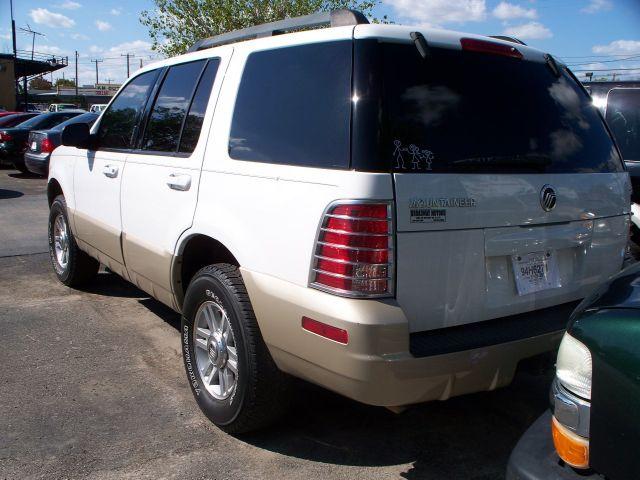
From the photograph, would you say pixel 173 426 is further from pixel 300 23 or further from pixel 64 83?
pixel 64 83

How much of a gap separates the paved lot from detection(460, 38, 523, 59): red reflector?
1.86 meters

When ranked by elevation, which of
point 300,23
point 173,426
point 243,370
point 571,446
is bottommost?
point 173,426

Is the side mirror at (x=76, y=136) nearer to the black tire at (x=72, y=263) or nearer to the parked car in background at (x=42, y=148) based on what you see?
the black tire at (x=72, y=263)

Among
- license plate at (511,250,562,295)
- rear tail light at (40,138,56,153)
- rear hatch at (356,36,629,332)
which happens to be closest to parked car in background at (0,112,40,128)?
rear tail light at (40,138,56,153)

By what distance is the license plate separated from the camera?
2857mm

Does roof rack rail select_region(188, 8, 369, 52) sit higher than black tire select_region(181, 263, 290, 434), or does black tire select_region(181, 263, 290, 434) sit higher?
roof rack rail select_region(188, 8, 369, 52)

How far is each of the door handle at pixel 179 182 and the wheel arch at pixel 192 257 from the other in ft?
0.94

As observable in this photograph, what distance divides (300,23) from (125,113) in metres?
1.82

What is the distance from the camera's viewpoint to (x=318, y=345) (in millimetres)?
2596

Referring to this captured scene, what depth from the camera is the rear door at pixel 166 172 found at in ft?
11.6

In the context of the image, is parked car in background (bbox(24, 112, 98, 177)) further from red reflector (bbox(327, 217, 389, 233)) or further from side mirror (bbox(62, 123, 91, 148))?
red reflector (bbox(327, 217, 389, 233))

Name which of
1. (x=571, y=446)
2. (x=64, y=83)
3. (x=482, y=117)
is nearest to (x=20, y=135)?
(x=482, y=117)

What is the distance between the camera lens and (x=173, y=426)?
3436 mm

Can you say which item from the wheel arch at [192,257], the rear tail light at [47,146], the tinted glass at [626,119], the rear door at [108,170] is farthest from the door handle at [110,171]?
the rear tail light at [47,146]
